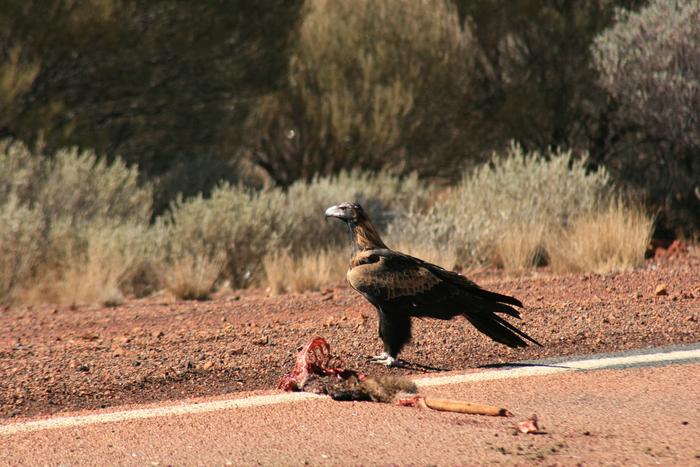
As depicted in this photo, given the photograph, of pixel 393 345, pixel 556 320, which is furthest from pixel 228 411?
pixel 556 320

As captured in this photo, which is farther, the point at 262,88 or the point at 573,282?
the point at 262,88

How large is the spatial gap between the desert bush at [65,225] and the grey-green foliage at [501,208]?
3777 millimetres

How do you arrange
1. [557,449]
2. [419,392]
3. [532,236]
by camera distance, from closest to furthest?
[557,449] → [419,392] → [532,236]

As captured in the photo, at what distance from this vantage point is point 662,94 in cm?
1862

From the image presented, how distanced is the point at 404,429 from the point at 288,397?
1.14m

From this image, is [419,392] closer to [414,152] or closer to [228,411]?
[228,411]

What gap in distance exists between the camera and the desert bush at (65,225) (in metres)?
14.1

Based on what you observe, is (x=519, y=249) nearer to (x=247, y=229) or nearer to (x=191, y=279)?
(x=247, y=229)

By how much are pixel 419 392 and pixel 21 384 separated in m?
2.62

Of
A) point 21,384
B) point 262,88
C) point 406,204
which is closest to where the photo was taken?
point 21,384

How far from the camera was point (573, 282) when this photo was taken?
13070mm

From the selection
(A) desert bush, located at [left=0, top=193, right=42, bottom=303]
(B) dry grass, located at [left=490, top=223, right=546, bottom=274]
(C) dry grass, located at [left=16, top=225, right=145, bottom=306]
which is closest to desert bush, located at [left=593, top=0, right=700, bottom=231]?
(B) dry grass, located at [left=490, top=223, right=546, bottom=274]

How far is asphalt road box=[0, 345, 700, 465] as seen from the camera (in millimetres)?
5855

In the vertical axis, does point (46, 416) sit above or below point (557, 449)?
below
